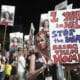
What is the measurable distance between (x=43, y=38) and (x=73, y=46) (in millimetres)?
1994

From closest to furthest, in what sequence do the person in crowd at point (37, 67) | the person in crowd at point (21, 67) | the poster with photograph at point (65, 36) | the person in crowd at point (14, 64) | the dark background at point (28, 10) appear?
1. the poster with photograph at point (65, 36)
2. the person in crowd at point (37, 67)
3. the person in crowd at point (21, 67)
4. the person in crowd at point (14, 64)
5. the dark background at point (28, 10)

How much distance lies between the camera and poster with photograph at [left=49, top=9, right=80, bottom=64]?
8.84 m

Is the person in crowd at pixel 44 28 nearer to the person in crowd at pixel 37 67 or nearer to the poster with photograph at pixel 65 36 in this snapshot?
the person in crowd at pixel 37 67

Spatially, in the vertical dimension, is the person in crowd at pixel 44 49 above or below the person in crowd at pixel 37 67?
above

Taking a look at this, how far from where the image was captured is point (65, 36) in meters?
8.96

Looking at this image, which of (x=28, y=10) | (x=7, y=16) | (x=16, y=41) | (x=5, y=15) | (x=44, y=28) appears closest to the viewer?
(x=44, y=28)

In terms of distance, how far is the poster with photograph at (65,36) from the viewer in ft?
29.0

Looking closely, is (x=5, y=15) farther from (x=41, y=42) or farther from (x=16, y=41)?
(x=41, y=42)

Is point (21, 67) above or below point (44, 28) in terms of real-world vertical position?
below

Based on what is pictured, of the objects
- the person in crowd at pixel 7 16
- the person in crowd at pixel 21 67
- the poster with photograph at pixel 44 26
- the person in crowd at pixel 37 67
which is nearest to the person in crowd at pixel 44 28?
the poster with photograph at pixel 44 26

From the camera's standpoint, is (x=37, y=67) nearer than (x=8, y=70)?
Yes

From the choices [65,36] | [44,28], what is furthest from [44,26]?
[65,36]

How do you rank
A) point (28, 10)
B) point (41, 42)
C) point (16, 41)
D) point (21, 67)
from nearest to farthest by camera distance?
point (41, 42) < point (21, 67) < point (16, 41) < point (28, 10)

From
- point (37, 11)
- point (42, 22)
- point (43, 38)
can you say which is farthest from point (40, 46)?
point (37, 11)
